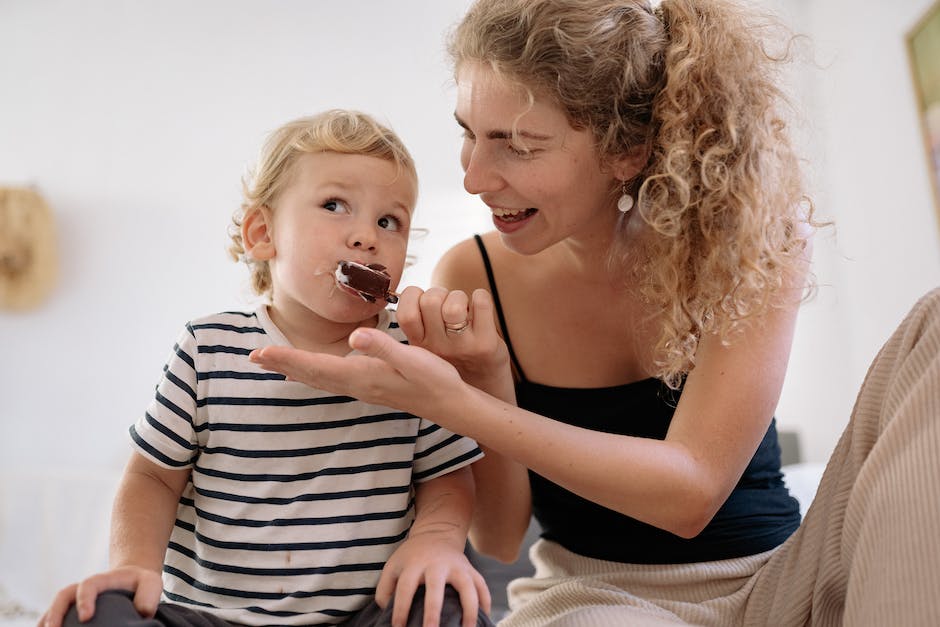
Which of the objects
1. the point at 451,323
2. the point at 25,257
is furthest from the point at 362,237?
the point at 25,257

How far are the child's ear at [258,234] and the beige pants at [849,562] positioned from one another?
58 centimetres

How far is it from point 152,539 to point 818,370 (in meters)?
2.79

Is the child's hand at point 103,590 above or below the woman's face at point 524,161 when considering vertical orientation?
below

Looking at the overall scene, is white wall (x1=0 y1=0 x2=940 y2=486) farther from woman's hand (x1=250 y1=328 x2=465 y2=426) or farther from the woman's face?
woman's hand (x1=250 y1=328 x2=465 y2=426)

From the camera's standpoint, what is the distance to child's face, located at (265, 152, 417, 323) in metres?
0.99

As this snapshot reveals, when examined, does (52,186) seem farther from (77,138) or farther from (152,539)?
(152,539)

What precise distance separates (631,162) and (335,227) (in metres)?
0.41

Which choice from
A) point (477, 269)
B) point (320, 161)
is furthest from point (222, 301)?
point (320, 161)

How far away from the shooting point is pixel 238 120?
10.5ft

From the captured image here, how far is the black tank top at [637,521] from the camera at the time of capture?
3.75 feet

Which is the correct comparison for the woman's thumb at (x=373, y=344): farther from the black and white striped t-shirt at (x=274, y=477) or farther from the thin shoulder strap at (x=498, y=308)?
the thin shoulder strap at (x=498, y=308)

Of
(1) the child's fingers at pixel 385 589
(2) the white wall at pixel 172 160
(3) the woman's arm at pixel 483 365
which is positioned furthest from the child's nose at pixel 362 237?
(2) the white wall at pixel 172 160

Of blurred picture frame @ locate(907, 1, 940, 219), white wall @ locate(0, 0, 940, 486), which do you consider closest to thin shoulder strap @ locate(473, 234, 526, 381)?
blurred picture frame @ locate(907, 1, 940, 219)

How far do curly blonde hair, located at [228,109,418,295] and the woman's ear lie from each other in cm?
27
